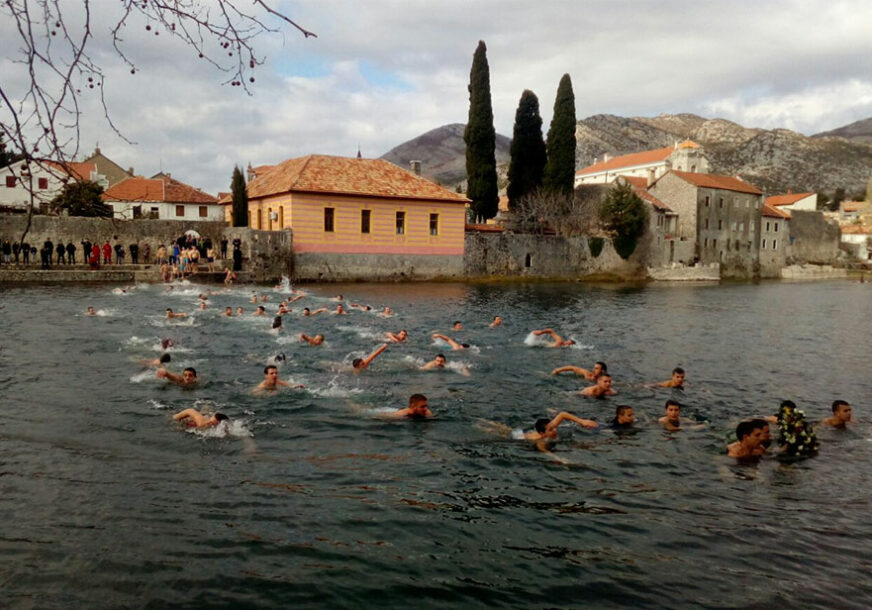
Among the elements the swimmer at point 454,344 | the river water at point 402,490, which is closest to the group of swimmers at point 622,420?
the river water at point 402,490

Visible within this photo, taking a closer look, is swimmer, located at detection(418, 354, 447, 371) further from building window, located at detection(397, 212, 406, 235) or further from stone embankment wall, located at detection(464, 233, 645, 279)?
stone embankment wall, located at detection(464, 233, 645, 279)

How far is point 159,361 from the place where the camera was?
52.8 feet

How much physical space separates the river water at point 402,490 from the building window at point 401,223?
26.9 m

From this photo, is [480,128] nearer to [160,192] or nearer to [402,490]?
[160,192]

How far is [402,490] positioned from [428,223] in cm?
3851

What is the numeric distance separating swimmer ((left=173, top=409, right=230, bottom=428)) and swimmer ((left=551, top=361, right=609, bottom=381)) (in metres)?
8.64

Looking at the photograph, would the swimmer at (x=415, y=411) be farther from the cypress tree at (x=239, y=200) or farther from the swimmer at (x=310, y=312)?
the cypress tree at (x=239, y=200)

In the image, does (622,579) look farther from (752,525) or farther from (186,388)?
(186,388)

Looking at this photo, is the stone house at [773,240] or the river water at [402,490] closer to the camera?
the river water at [402,490]

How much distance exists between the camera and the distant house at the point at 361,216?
42531 millimetres

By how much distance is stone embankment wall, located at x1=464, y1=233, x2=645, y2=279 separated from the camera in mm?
49219

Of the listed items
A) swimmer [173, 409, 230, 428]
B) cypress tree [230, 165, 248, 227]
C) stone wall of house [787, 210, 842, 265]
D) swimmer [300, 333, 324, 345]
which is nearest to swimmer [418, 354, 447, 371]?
swimmer [300, 333, 324, 345]

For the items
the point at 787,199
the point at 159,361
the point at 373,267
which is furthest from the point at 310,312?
the point at 787,199

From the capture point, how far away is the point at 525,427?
12.3 metres
